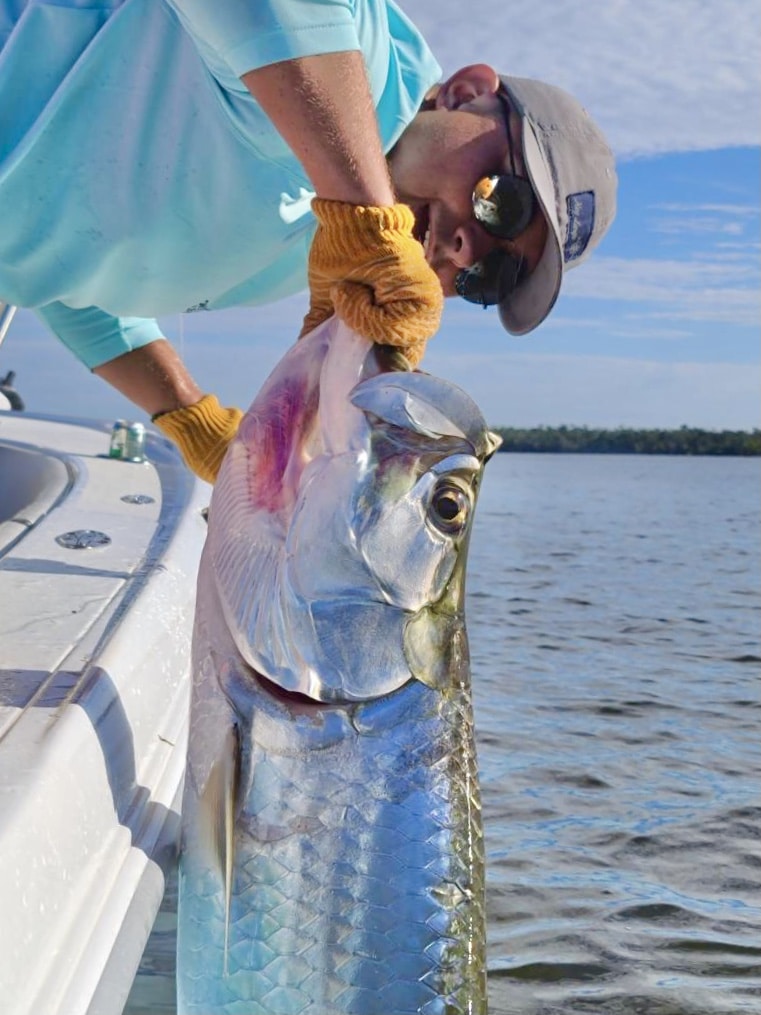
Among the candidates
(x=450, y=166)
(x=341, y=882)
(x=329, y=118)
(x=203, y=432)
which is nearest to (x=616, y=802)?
(x=203, y=432)

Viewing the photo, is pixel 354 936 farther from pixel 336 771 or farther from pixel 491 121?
pixel 491 121

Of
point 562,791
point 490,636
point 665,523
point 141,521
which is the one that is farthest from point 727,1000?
point 665,523

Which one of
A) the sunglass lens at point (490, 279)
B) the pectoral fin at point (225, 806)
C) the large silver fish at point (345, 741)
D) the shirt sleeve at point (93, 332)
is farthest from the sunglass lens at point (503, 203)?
the pectoral fin at point (225, 806)

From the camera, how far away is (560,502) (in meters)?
26.9

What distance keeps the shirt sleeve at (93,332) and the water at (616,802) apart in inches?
52.1

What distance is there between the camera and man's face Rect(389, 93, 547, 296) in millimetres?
2379

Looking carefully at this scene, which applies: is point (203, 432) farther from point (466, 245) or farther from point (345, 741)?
point (345, 741)

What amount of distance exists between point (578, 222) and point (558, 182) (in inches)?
6.0

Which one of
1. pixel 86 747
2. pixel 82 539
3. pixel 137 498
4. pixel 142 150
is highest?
pixel 142 150

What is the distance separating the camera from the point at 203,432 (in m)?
2.90

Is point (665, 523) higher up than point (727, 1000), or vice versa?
point (665, 523)

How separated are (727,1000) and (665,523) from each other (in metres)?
18.3

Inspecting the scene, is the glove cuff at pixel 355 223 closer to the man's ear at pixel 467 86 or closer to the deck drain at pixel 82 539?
the man's ear at pixel 467 86

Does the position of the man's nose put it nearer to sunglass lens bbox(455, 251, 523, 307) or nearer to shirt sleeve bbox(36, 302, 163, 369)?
sunglass lens bbox(455, 251, 523, 307)
